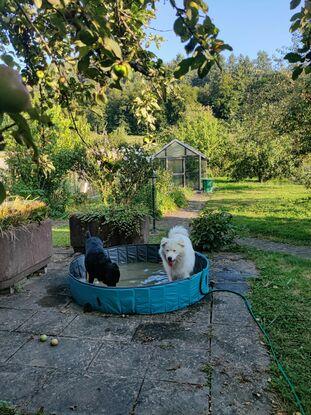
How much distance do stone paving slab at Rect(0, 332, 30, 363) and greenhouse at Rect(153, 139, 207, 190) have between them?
1953 centimetres

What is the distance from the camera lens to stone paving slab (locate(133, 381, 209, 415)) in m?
2.81

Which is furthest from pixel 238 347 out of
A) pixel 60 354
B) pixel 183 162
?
pixel 183 162

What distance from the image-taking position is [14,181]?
14.5 m

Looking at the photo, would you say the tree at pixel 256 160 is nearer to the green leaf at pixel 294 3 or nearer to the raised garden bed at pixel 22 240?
the raised garden bed at pixel 22 240

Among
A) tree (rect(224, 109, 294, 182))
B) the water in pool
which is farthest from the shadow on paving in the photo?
tree (rect(224, 109, 294, 182))

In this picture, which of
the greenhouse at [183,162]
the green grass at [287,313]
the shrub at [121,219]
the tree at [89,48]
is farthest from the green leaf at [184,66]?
the greenhouse at [183,162]

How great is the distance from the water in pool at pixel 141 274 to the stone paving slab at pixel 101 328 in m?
1.54

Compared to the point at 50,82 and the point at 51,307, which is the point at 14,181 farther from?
the point at 50,82

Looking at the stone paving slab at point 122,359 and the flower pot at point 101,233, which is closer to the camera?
the stone paving slab at point 122,359

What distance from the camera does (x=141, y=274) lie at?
673cm

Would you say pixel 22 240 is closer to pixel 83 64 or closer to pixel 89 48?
pixel 83 64

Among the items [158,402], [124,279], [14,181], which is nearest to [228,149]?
[14,181]

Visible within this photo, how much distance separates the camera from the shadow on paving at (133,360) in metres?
2.92

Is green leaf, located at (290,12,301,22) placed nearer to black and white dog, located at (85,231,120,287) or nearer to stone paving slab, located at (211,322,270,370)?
stone paving slab, located at (211,322,270,370)
